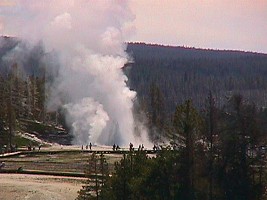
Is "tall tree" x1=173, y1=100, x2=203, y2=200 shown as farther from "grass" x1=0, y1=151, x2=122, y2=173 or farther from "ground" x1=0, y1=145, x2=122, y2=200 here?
"grass" x1=0, y1=151, x2=122, y2=173

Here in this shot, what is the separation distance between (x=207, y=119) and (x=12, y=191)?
2637 centimetres

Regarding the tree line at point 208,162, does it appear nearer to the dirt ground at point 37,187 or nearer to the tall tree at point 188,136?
the tall tree at point 188,136

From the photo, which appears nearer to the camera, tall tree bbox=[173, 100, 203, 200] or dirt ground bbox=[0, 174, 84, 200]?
tall tree bbox=[173, 100, 203, 200]

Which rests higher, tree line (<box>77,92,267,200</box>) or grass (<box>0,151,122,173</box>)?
grass (<box>0,151,122,173</box>)

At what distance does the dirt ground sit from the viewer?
5206cm

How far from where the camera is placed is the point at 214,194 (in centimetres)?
3400

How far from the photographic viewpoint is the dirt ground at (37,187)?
52062 millimetres

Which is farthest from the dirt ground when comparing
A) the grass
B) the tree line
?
the tree line

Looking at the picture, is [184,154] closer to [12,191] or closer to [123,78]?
[12,191]

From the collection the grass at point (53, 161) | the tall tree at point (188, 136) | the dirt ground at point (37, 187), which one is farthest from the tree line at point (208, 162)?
the grass at point (53, 161)

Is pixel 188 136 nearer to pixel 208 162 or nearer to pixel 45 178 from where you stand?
pixel 208 162

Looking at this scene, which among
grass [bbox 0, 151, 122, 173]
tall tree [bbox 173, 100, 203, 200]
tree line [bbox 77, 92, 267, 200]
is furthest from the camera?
grass [bbox 0, 151, 122, 173]

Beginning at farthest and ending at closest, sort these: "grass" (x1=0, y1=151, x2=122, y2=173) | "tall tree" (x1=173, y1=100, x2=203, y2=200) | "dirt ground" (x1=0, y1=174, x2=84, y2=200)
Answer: "grass" (x1=0, y1=151, x2=122, y2=173)
"dirt ground" (x1=0, y1=174, x2=84, y2=200)
"tall tree" (x1=173, y1=100, x2=203, y2=200)

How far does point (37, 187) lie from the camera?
187ft
